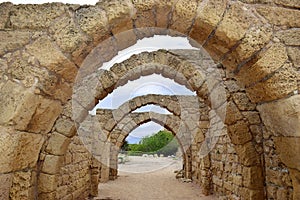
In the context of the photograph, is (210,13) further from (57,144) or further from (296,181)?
(57,144)

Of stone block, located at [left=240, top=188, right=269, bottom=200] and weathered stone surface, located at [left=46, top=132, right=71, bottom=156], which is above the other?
weathered stone surface, located at [left=46, top=132, right=71, bottom=156]

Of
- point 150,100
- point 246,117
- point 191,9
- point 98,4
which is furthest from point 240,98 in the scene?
point 150,100

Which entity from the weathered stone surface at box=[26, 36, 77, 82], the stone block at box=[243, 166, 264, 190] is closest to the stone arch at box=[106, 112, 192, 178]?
the stone block at box=[243, 166, 264, 190]

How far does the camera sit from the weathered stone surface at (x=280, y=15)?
87.1 inches

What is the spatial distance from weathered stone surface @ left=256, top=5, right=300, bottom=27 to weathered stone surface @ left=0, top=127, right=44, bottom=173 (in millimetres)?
2220

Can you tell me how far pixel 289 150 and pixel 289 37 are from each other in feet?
3.21

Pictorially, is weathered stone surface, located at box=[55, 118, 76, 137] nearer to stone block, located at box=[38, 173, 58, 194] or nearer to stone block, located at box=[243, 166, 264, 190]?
stone block, located at box=[38, 173, 58, 194]

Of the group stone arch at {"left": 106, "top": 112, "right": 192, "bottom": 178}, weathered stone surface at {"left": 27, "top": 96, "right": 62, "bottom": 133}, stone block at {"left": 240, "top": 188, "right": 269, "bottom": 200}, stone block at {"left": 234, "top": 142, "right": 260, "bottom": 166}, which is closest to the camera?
weathered stone surface at {"left": 27, "top": 96, "right": 62, "bottom": 133}

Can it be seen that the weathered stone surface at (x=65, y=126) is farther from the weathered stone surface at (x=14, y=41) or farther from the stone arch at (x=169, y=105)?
the stone arch at (x=169, y=105)

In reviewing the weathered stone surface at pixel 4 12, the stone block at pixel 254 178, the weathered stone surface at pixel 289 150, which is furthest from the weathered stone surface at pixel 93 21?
the stone block at pixel 254 178

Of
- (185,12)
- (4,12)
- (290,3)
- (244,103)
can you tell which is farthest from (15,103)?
(244,103)

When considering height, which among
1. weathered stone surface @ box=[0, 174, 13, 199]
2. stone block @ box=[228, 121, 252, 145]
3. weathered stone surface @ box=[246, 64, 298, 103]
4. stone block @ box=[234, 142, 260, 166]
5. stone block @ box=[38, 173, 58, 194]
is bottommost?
stone block @ box=[38, 173, 58, 194]

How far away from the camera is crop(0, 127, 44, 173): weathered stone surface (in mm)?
2049

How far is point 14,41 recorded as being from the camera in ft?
7.22
